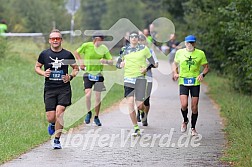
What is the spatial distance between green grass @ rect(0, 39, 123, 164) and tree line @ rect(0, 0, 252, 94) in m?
3.56

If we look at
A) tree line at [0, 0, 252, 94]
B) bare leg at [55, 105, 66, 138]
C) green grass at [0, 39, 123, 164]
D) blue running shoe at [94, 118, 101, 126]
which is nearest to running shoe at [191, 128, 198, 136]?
tree line at [0, 0, 252, 94]

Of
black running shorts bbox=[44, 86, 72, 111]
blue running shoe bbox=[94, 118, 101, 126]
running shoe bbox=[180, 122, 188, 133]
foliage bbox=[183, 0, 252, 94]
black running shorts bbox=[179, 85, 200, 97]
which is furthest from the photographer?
foliage bbox=[183, 0, 252, 94]

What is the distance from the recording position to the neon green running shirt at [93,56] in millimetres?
15719

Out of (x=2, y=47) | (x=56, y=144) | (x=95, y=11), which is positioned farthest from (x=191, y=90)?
(x=95, y=11)

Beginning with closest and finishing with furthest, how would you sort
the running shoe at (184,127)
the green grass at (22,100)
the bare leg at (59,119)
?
the bare leg at (59,119)
the green grass at (22,100)
the running shoe at (184,127)

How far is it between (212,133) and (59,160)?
465 centimetres

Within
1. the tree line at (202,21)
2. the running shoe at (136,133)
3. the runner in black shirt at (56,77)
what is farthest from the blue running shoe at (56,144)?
the tree line at (202,21)

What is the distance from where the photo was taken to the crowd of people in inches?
479

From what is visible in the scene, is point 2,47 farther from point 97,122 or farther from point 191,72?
point 191,72

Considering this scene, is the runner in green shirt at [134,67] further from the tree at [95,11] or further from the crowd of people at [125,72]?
the tree at [95,11]

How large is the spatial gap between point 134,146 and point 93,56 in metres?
3.79

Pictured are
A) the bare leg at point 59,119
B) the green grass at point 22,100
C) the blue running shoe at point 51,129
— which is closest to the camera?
the bare leg at point 59,119

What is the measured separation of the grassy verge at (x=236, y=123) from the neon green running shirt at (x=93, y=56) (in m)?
3.04

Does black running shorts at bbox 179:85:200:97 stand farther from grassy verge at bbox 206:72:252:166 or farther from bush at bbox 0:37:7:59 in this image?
bush at bbox 0:37:7:59
